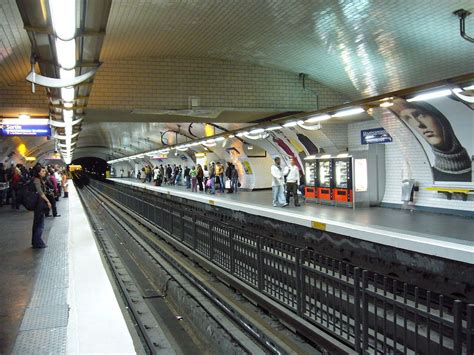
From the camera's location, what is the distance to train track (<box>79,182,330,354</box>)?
503cm

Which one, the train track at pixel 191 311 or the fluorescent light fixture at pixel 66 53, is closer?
the fluorescent light fixture at pixel 66 53

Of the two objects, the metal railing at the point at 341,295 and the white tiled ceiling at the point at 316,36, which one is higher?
the white tiled ceiling at the point at 316,36

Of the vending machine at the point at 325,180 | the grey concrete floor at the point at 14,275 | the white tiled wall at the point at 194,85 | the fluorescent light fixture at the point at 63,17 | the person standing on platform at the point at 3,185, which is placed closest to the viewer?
the fluorescent light fixture at the point at 63,17

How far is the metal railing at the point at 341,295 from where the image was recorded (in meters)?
3.30

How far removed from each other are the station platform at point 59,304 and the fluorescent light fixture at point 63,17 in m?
2.56

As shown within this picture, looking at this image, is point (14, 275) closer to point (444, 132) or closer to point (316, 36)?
point (316, 36)

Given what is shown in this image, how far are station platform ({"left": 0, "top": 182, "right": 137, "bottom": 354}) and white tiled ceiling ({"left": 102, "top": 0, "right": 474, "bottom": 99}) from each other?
4.06 metres

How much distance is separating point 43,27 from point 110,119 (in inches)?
341

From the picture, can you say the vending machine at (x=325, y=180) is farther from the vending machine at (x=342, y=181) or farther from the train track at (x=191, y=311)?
the train track at (x=191, y=311)

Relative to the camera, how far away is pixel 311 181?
15.4 meters

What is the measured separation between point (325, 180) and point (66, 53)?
1085cm

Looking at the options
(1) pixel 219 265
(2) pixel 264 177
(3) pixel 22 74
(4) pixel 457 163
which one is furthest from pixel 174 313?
(2) pixel 264 177

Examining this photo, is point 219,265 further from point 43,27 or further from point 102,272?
point 43,27

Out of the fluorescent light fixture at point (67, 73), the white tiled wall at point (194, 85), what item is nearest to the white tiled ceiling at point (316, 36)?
the white tiled wall at point (194, 85)
